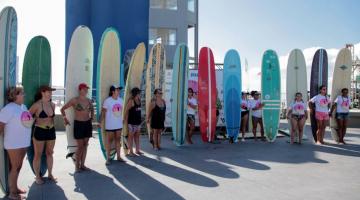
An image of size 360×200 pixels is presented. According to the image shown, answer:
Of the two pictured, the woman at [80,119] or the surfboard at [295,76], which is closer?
the woman at [80,119]

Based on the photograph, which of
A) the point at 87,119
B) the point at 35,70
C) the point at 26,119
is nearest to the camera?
the point at 26,119

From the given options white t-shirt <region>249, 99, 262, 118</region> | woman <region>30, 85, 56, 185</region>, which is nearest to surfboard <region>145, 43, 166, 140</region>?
white t-shirt <region>249, 99, 262, 118</region>

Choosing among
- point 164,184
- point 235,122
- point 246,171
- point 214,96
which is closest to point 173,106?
point 214,96

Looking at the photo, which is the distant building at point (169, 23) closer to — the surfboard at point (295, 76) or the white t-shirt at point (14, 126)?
the surfboard at point (295, 76)

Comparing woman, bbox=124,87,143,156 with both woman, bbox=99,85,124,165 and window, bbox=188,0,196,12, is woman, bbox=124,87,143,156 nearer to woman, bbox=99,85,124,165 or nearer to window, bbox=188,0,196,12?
woman, bbox=99,85,124,165

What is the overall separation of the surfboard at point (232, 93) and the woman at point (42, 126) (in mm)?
5281

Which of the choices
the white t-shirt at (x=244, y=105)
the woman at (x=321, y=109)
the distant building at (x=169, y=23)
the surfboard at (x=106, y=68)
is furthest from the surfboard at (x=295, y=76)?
the distant building at (x=169, y=23)

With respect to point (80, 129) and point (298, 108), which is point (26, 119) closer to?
point (80, 129)

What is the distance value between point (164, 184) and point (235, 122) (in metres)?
4.64

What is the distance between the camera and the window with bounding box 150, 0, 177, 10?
2410cm

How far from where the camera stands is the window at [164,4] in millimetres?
24095

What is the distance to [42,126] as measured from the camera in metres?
4.88

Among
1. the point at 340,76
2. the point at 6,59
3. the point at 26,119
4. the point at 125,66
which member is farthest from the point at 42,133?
the point at 340,76

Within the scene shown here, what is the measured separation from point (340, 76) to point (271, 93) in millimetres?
1799
